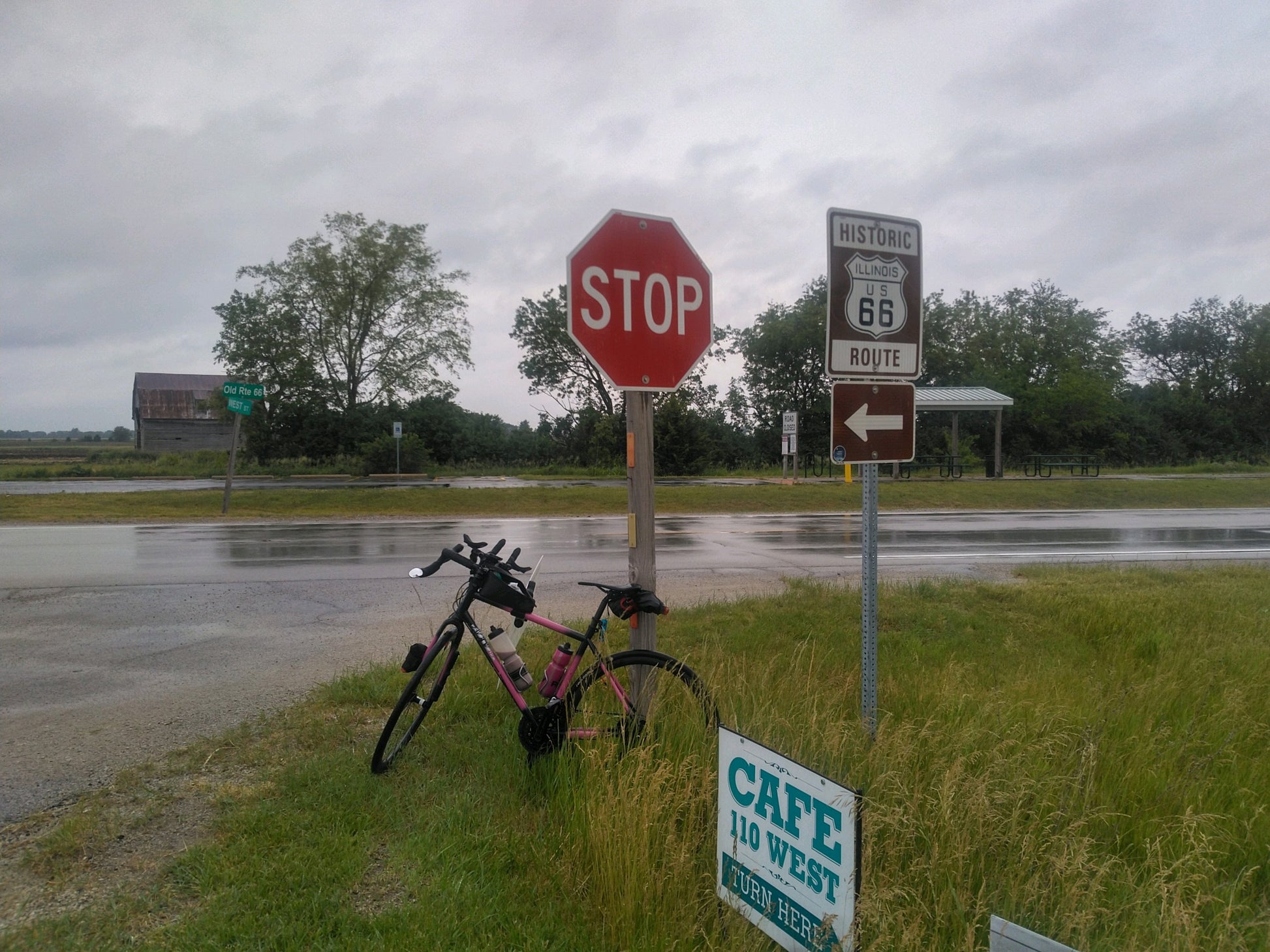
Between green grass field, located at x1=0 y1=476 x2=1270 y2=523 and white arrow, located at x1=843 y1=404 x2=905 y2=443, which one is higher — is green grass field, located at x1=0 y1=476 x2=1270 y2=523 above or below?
below

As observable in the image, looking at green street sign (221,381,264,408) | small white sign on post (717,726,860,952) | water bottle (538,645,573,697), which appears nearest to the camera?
small white sign on post (717,726,860,952)

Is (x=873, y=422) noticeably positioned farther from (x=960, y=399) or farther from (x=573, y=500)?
(x=960, y=399)

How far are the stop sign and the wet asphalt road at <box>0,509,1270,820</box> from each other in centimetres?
334

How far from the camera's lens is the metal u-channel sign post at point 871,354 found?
149 inches

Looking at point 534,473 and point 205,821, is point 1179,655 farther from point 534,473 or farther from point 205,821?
point 534,473

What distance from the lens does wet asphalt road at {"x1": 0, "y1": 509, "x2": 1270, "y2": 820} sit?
5.05m

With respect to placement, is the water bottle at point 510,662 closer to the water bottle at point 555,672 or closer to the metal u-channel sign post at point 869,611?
the water bottle at point 555,672

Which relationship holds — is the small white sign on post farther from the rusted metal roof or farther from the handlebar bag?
the rusted metal roof

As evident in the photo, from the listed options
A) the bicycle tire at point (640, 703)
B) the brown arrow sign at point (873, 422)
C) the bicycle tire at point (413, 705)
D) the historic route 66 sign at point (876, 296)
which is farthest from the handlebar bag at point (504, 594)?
the historic route 66 sign at point (876, 296)

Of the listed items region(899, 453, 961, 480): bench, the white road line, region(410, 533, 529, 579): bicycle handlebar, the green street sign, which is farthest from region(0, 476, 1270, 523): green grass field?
region(410, 533, 529, 579): bicycle handlebar

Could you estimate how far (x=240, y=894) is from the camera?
2.86 metres

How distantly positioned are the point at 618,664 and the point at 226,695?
3176 mm

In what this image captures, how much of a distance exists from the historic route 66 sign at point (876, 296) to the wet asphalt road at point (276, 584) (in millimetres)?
4341

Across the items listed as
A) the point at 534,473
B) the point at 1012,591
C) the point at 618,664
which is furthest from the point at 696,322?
the point at 534,473
